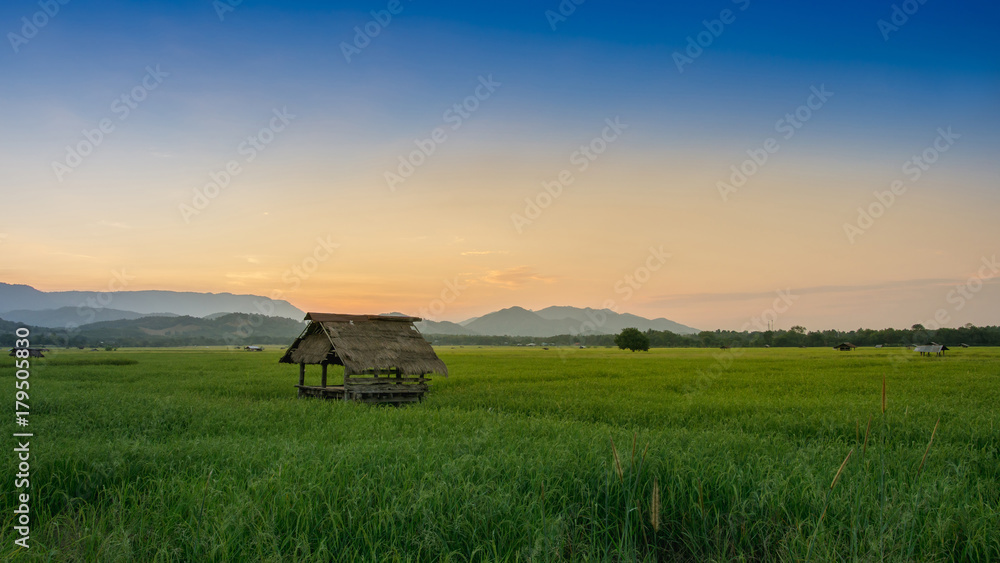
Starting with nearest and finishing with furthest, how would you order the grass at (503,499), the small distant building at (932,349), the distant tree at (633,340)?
1. the grass at (503,499)
2. the small distant building at (932,349)
3. the distant tree at (633,340)

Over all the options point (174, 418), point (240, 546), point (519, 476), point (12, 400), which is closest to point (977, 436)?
point (519, 476)

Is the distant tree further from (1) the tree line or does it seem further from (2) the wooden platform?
(2) the wooden platform

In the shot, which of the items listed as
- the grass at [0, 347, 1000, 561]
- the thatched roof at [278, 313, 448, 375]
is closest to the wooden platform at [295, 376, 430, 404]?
the thatched roof at [278, 313, 448, 375]

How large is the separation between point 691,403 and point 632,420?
12.7 ft

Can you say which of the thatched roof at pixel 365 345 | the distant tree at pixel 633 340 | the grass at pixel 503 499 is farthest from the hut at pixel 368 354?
the distant tree at pixel 633 340

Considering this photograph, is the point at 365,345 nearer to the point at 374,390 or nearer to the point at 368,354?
the point at 368,354

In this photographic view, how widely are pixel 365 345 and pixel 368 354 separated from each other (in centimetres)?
59

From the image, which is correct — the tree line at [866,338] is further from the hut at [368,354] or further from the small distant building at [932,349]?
the hut at [368,354]

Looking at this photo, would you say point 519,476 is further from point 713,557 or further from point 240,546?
point 240,546

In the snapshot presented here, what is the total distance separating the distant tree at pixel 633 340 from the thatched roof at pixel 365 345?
255 feet

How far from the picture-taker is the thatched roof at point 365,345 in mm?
21062

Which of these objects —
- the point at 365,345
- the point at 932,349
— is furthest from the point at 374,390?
the point at 932,349

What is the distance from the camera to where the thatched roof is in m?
21.1

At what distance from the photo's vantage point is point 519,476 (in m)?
6.85
